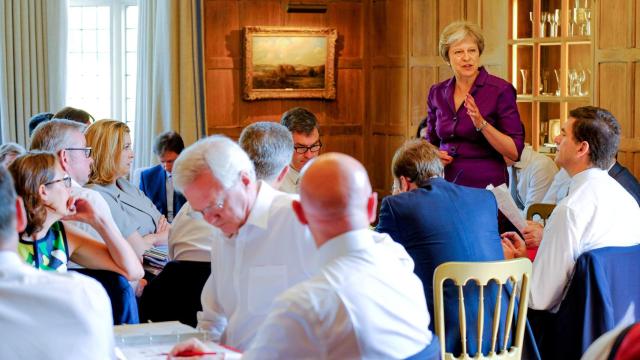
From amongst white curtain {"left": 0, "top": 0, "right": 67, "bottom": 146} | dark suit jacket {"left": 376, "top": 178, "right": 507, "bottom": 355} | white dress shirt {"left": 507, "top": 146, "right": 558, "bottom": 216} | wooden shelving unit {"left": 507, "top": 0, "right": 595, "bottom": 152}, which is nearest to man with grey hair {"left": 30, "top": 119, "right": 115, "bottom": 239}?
dark suit jacket {"left": 376, "top": 178, "right": 507, "bottom": 355}

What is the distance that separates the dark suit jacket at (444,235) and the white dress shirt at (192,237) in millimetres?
680

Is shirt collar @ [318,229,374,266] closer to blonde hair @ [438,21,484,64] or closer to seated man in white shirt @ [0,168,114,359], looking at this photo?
seated man in white shirt @ [0,168,114,359]

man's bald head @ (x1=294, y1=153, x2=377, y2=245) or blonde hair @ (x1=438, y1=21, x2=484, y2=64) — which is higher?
blonde hair @ (x1=438, y1=21, x2=484, y2=64)

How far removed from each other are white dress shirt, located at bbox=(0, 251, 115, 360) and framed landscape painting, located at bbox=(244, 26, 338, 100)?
24.5 ft

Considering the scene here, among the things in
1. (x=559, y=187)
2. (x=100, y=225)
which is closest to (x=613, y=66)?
(x=559, y=187)

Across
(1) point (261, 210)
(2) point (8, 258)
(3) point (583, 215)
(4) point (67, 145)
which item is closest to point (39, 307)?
(2) point (8, 258)

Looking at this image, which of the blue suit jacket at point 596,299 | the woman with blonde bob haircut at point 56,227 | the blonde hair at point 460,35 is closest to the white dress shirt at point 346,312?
the woman with blonde bob haircut at point 56,227

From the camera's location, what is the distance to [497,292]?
3812 millimetres

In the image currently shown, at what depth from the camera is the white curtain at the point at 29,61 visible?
8.59m

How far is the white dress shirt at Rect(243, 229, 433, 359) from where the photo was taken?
2162mm

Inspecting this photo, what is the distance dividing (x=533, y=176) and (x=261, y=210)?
14.1ft

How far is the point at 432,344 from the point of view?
2.34m

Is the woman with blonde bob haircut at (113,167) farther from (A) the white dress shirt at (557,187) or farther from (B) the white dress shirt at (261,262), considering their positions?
(A) the white dress shirt at (557,187)

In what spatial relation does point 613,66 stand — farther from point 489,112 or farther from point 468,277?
point 468,277
